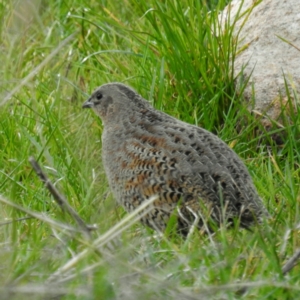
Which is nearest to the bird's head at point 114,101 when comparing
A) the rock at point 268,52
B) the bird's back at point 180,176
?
the bird's back at point 180,176

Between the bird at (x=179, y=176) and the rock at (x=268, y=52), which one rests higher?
the rock at (x=268, y=52)

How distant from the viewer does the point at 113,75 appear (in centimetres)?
740

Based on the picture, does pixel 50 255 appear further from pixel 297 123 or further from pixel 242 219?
pixel 297 123

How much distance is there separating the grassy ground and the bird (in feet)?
0.48

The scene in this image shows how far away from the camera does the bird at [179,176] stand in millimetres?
5254

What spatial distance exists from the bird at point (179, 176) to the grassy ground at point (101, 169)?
0.48 feet

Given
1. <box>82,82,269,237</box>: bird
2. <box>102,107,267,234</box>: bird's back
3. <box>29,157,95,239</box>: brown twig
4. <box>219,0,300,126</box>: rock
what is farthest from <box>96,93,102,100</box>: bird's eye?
<box>29,157,95,239</box>: brown twig

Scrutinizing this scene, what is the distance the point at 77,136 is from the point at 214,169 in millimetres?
1399

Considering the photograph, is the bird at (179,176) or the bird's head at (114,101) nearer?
the bird at (179,176)

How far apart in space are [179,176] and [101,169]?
0.94 metres

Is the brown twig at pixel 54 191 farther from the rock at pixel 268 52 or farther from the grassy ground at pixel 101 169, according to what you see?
the rock at pixel 268 52

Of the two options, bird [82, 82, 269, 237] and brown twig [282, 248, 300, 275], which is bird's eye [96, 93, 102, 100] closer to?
bird [82, 82, 269, 237]

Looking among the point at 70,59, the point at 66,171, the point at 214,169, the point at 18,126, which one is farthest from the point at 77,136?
the point at 70,59

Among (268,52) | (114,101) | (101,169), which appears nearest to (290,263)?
(101,169)
